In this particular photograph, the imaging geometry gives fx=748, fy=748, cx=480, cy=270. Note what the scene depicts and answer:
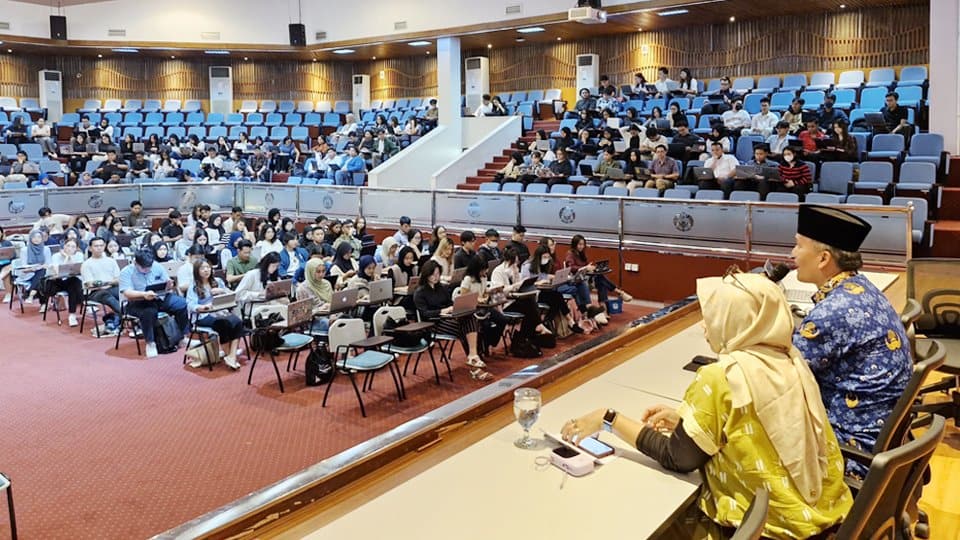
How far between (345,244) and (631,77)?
45.3 ft

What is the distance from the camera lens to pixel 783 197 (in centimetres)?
974

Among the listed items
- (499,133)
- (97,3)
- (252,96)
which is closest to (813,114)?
(499,133)

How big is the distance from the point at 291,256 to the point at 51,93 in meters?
17.7

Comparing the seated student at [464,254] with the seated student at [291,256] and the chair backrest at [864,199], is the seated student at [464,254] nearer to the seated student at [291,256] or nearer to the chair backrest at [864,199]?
the seated student at [291,256]

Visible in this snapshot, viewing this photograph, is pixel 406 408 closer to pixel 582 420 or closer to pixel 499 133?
pixel 582 420

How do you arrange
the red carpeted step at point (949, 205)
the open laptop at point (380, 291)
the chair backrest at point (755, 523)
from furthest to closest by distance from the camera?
the red carpeted step at point (949, 205)
the open laptop at point (380, 291)
the chair backrest at point (755, 523)

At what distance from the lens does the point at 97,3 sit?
22.4 m

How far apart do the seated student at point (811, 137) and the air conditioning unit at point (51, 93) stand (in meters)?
22.1

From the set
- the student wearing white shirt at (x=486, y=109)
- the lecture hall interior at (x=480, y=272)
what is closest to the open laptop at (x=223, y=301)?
the lecture hall interior at (x=480, y=272)

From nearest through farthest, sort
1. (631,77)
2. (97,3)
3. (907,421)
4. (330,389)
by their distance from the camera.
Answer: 1. (907,421)
2. (330,389)
3. (631,77)
4. (97,3)

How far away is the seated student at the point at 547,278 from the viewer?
851 centimetres

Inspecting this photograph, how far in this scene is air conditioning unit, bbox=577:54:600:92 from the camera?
2103cm

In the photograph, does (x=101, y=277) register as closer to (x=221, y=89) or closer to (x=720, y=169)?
(x=720, y=169)

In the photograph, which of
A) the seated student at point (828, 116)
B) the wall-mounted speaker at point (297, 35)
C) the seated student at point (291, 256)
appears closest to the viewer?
the seated student at point (291, 256)
